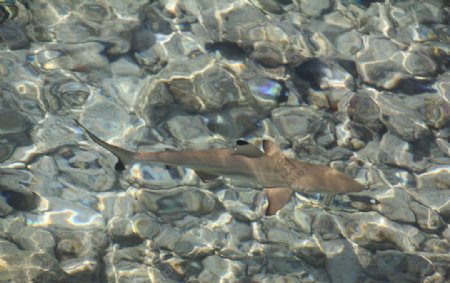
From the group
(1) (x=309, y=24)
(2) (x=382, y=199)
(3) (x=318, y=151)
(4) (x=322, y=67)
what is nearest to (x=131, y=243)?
(3) (x=318, y=151)

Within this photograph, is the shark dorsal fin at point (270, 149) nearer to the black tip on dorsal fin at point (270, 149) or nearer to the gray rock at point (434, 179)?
the black tip on dorsal fin at point (270, 149)

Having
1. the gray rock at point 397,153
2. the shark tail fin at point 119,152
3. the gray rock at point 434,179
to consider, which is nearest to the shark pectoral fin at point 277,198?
the shark tail fin at point 119,152

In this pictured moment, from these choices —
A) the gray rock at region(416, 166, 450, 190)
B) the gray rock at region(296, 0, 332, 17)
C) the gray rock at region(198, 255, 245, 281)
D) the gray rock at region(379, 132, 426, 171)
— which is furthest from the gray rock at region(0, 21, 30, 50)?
the gray rock at region(416, 166, 450, 190)

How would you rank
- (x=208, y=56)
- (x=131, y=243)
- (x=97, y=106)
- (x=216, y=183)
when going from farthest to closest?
(x=208, y=56)
(x=97, y=106)
(x=216, y=183)
(x=131, y=243)

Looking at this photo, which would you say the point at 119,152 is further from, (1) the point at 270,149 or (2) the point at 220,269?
(2) the point at 220,269

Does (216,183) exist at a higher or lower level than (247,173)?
lower

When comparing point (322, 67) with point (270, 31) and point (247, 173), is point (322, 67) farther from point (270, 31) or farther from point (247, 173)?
point (247, 173)

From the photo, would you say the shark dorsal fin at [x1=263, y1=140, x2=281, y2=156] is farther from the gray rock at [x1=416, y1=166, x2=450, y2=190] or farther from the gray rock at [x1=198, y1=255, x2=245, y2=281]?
the gray rock at [x1=416, y1=166, x2=450, y2=190]
